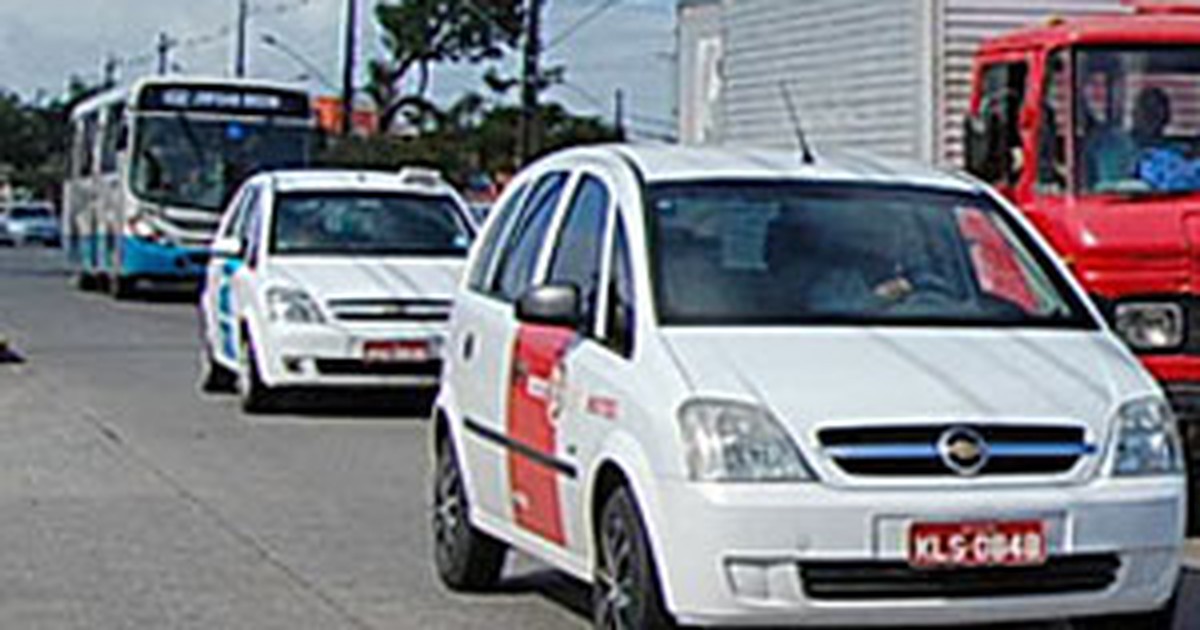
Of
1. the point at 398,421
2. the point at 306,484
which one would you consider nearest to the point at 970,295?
the point at 306,484

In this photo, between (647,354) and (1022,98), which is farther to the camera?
(1022,98)

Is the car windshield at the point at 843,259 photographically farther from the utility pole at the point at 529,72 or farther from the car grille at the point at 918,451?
the utility pole at the point at 529,72

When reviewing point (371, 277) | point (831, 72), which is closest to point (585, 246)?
point (831, 72)

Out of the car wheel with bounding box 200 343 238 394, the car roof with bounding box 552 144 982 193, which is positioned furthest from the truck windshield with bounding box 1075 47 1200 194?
the car wheel with bounding box 200 343 238 394

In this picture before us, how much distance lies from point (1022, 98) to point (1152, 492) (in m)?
4.92

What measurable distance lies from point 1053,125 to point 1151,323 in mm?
1242

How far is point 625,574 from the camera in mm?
7742

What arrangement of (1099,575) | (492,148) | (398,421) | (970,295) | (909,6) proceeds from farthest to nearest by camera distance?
1. (492,148)
2. (398,421)
3. (909,6)
4. (970,295)
5. (1099,575)

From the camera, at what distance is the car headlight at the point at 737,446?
7254mm

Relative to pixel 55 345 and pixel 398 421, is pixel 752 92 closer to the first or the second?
pixel 398 421

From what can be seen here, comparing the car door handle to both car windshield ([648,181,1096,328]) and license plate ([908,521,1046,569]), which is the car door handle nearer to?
car windshield ([648,181,1096,328])

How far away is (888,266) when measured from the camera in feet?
27.5

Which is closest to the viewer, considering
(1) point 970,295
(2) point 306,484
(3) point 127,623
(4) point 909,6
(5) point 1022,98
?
(1) point 970,295

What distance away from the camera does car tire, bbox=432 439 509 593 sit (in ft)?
32.0
